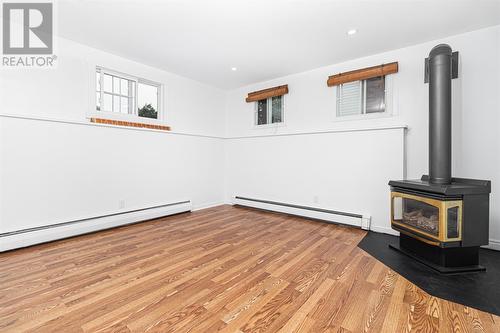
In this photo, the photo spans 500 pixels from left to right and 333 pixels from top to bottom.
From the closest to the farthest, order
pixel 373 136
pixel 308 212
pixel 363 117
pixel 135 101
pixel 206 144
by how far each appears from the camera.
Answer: pixel 373 136, pixel 363 117, pixel 135 101, pixel 308 212, pixel 206 144

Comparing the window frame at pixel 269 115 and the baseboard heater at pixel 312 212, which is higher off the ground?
the window frame at pixel 269 115

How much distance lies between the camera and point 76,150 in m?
3.06

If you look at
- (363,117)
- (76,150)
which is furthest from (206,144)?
(363,117)

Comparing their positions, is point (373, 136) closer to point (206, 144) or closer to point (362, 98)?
point (362, 98)

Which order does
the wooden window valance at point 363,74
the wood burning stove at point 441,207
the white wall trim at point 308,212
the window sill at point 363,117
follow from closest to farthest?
the wood burning stove at point 441,207, the wooden window valance at point 363,74, the window sill at point 363,117, the white wall trim at point 308,212

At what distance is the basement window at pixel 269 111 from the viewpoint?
14.8 ft

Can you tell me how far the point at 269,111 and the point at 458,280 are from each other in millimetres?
3773

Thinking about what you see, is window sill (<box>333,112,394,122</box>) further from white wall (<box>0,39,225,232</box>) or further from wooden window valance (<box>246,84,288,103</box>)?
white wall (<box>0,39,225,232</box>)

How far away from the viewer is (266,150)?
15.2 feet

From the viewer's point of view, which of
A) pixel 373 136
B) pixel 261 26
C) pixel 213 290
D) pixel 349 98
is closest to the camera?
pixel 213 290

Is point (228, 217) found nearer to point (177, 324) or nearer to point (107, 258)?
point (107, 258)
